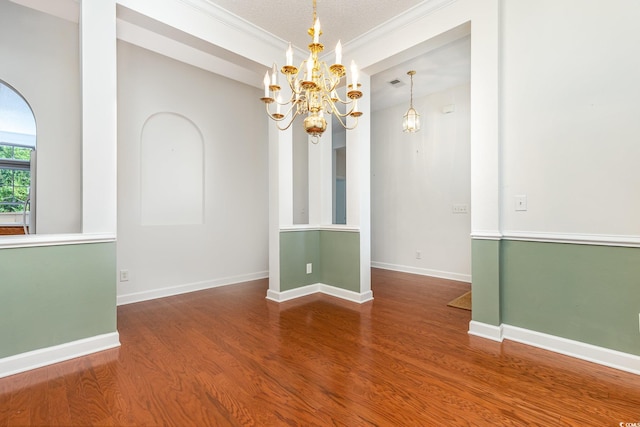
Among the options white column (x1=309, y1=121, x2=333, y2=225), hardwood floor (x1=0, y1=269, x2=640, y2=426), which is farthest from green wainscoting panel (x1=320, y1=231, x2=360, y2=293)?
hardwood floor (x1=0, y1=269, x2=640, y2=426)

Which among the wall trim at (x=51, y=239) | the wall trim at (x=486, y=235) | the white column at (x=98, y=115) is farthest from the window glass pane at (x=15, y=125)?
the wall trim at (x=486, y=235)

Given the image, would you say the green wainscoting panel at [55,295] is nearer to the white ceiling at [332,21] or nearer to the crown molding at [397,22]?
the white ceiling at [332,21]

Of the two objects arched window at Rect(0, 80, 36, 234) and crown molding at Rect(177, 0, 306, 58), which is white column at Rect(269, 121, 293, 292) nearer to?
crown molding at Rect(177, 0, 306, 58)

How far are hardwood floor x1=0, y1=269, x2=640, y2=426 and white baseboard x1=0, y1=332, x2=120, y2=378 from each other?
54mm

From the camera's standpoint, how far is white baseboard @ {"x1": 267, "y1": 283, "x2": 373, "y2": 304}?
11.3 ft

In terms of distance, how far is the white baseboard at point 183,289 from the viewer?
337 cm

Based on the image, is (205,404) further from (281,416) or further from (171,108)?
(171,108)

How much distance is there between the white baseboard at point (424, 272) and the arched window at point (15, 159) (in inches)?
190

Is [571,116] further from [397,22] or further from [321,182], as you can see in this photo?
[321,182]

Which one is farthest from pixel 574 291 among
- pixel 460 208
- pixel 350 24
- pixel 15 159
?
pixel 15 159

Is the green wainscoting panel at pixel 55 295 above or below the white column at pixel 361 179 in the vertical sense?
below

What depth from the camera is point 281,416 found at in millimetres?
1503

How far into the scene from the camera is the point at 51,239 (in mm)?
2045

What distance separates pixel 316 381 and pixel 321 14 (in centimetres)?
319
